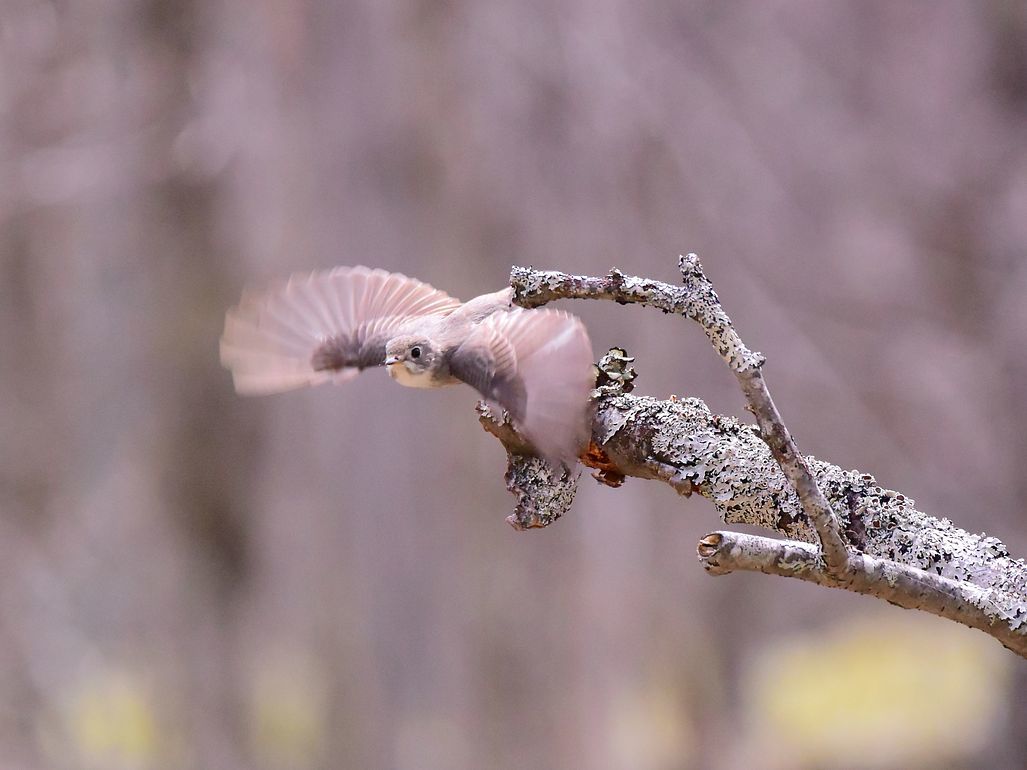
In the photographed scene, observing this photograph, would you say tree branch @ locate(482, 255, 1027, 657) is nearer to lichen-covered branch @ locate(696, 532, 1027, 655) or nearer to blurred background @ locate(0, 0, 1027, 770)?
lichen-covered branch @ locate(696, 532, 1027, 655)

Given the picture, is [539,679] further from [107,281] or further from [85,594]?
[107,281]

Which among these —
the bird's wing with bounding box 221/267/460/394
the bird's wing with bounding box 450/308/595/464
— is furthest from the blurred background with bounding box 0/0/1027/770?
the bird's wing with bounding box 450/308/595/464

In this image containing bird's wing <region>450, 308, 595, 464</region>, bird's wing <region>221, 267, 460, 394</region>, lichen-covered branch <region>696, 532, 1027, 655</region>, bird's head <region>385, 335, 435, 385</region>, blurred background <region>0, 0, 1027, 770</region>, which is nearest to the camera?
lichen-covered branch <region>696, 532, 1027, 655</region>

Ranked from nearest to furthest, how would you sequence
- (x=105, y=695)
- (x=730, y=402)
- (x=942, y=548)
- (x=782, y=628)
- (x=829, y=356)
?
(x=942, y=548), (x=829, y=356), (x=730, y=402), (x=105, y=695), (x=782, y=628)

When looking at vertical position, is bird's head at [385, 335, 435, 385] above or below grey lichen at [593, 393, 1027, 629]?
above

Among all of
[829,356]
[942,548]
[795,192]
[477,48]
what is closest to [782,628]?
[829,356]

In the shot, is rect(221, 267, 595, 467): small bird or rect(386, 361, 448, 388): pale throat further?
rect(386, 361, 448, 388): pale throat

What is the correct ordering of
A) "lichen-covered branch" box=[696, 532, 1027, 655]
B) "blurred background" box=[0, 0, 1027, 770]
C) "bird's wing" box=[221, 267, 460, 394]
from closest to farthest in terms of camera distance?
"lichen-covered branch" box=[696, 532, 1027, 655] → "bird's wing" box=[221, 267, 460, 394] → "blurred background" box=[0, 0, 1027, 770]

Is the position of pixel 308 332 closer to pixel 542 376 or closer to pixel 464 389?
pixel 542 376
